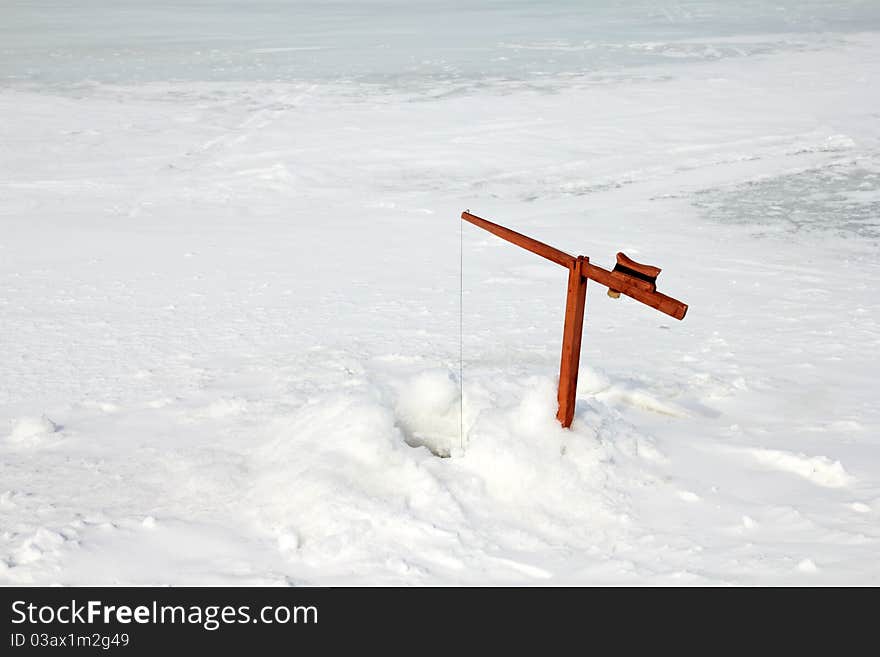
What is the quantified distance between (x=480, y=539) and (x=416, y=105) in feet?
37.9

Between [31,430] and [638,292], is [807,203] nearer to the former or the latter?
[638,292]

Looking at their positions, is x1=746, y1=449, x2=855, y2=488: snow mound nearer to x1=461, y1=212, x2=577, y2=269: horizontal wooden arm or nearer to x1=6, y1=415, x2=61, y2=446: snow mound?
x1=461, y1=212, x2=577, y2=269: horizontal wooden arm

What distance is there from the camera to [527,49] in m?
20.0

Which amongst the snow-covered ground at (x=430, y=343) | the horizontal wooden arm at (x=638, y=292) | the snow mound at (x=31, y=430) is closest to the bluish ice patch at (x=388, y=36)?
the snow-covered ground at (x=430, y=343)

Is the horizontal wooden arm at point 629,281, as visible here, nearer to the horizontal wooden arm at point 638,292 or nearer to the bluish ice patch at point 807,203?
the horizontal wooden arm at point 638,292

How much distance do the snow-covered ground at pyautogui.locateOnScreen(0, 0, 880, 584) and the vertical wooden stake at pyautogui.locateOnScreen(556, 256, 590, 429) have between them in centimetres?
8

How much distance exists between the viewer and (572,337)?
351 cm

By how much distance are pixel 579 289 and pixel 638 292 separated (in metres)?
0.26

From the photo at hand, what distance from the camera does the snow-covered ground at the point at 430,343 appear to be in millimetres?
3326

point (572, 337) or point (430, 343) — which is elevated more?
point (572, 337)

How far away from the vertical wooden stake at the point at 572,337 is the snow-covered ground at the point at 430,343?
0.26ft

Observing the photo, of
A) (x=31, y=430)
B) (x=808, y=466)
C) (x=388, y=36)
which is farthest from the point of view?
(x=388, y=36)

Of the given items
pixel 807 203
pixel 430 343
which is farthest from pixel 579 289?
pixel 807 203
